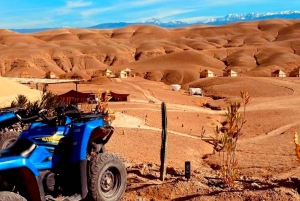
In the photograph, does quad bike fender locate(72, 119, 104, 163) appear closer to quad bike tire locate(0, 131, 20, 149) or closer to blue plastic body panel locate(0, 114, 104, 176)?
blue plastic body panel locate(0, 114, 104, 176)

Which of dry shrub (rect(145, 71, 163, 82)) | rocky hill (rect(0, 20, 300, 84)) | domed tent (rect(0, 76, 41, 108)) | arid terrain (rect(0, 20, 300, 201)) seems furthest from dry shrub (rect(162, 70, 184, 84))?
domed tent (rect(0, 76, 41, 108))

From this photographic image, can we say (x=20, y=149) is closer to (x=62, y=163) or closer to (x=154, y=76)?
(x=62, y=163)

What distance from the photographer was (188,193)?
7.51 metres

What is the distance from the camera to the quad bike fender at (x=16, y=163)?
498cm

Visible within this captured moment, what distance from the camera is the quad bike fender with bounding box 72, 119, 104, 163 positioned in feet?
19.7

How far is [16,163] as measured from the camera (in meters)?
5.10

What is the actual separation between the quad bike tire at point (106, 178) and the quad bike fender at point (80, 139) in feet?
1.40

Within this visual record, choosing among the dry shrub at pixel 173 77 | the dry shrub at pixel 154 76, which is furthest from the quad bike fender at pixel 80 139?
the dry shrub at pixel 154 76

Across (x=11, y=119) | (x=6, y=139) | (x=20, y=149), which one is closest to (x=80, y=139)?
(x=20, y=149)

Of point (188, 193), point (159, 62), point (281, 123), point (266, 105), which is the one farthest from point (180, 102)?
point (159, 62)

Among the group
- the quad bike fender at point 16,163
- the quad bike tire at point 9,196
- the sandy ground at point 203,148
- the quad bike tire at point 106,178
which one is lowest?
the sandy ground at point 203,148

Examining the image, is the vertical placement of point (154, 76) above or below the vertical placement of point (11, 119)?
below

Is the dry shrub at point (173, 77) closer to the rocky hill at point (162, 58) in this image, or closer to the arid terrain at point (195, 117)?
the rocky hill at point (162, 58)

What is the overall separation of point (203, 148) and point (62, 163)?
45.3ft
